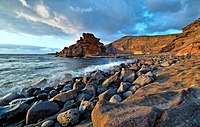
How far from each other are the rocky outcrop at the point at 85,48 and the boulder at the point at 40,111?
175 feet

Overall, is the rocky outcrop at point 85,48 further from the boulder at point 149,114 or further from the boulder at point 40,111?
the boulder at point 149,114

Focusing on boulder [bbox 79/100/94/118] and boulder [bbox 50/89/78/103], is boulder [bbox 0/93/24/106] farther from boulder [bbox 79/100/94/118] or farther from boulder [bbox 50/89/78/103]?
boulder [bbox 79/100/94/118]

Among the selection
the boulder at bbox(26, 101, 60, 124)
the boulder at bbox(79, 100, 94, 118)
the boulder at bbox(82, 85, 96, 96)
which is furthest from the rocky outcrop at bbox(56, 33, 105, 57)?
the boulder at bbox(79, 100, 94, 118)

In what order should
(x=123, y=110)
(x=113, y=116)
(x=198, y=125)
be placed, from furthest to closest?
(x=123, y=110), (x=113, y=116), (x=198, y=125)

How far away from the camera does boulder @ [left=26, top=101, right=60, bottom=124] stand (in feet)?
10.4

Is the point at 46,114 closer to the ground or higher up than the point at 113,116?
closer to the ground

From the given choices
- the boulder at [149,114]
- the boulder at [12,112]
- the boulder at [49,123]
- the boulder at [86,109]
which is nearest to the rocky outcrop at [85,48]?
the boulder at [12,112]

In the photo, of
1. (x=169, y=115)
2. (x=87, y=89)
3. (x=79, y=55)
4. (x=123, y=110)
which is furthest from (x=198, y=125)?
(x=79, y=55)

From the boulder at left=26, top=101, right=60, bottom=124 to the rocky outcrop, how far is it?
5324 centimetres

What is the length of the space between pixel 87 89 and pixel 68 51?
5546cm

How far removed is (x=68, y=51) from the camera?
57938mm

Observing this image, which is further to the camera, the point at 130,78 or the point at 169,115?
the point at 130,78

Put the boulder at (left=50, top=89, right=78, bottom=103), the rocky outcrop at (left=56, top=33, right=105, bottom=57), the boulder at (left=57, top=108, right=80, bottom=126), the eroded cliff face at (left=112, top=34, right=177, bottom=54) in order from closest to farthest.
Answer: the boulder at (left=57, top=108, right=80, bottom=126) < the boulder at (left=50, top=89, right=78, bottom=103) < the rocky outcrop at (left=56, top=33, right=105, bottom=57) < the eroded cliff face at (left=112, top=34, right=177, bottom=54)

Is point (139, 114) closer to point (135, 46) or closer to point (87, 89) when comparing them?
point (87, 89)
